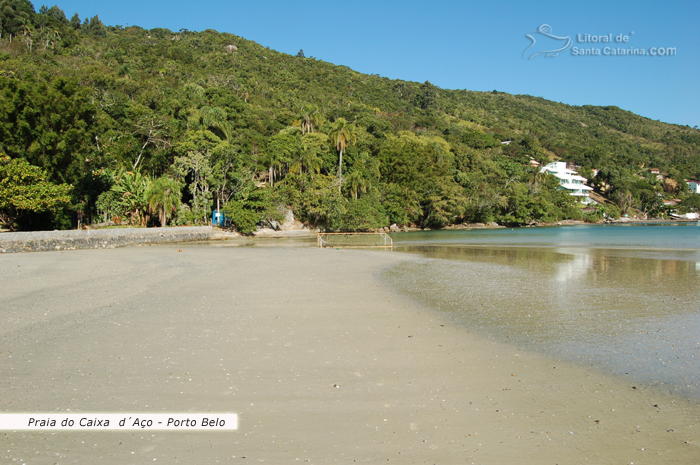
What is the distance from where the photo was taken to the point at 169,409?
491 cm

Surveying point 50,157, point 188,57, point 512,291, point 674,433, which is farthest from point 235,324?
point 188,57

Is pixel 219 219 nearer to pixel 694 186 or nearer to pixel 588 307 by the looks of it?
pixel 588 307

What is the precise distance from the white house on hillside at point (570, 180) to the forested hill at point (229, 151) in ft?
19.2

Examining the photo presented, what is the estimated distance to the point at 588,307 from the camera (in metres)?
10.7

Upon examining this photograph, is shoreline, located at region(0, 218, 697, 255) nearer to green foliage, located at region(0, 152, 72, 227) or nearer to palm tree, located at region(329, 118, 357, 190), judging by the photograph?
green foliage, located at region(0, 152, 72, 227)

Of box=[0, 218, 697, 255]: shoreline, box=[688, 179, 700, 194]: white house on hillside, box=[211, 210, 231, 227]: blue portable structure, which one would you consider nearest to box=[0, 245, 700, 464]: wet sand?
box=[0, 218, 697, 255]: shoreline

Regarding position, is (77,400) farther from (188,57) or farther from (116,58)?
(188,57)

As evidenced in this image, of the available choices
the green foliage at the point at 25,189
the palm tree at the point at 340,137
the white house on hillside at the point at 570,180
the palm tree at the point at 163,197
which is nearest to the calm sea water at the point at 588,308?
the green foliage at the point at 25,189

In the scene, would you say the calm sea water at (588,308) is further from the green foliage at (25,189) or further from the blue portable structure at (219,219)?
the blue portable structure at (219,219)

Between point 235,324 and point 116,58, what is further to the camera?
point 116,58

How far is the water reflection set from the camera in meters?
6.94

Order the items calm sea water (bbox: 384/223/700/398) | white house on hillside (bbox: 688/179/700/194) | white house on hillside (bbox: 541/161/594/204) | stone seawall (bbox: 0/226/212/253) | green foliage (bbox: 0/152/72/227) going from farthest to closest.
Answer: white house on hillside (bbox: 688/179/700/194) → white house on hillside (bbox: 541/161/594/204) → green foliage (bbox: 0/152/72/227) → stone seawall (bbox: 0/226/212/253) → calm sea water (bbox: 384/223/700/398)

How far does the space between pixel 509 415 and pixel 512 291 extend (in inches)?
339

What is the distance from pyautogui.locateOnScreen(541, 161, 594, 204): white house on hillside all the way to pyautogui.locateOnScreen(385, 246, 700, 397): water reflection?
3497 inches
